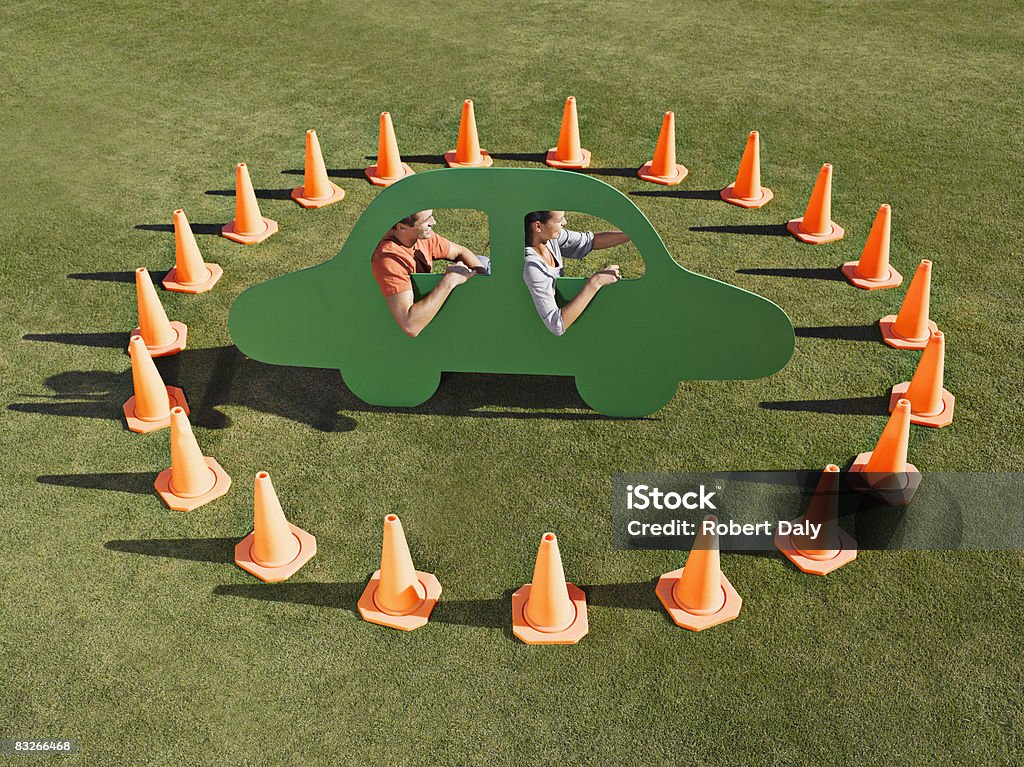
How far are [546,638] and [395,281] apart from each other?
2.69 meters

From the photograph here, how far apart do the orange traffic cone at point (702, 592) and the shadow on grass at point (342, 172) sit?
6255 mm

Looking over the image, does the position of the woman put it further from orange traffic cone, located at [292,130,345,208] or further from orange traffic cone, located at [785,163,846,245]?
orange traffic cone, located at [292,130,345,208]

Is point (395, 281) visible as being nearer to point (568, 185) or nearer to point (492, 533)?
point (568, 185)

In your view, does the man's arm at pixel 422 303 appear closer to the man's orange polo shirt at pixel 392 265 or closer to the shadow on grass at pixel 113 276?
the man's orange polo shirt at pixel 392 265

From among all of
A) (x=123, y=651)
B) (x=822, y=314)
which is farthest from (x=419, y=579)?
(x=822, y=314)

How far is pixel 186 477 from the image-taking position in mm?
6723

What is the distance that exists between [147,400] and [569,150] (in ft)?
17.9

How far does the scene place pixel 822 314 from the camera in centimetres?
859

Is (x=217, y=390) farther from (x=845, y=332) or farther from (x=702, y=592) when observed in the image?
(x=845, y=332)

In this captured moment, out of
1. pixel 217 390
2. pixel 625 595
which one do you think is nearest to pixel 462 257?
pixel 217 390

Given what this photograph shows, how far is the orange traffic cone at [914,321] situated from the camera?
8047 millimetres

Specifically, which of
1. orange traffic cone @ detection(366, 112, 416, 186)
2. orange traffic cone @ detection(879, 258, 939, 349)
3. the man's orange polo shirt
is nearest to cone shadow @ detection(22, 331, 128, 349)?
the man's orange polo shirt

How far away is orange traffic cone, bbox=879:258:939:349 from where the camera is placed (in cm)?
805

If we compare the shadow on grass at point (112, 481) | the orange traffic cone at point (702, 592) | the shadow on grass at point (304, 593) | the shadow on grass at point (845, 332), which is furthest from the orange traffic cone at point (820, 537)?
the shadow on grass at point (112, 481)
